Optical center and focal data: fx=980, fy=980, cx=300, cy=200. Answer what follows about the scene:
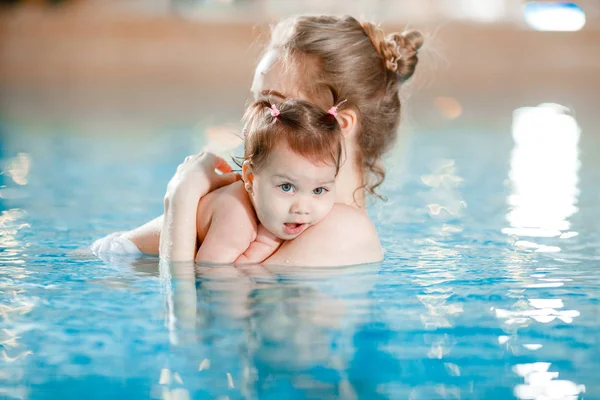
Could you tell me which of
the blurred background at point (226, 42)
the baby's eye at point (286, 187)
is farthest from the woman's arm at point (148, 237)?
the blurred background at point (226, 42)

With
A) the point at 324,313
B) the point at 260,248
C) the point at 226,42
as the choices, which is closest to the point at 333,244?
the point at 260,248

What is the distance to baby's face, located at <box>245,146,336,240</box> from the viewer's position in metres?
2.16

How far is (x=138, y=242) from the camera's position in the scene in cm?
261

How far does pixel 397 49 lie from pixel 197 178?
64 centimetres

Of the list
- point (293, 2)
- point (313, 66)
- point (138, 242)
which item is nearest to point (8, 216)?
point (138, 242)

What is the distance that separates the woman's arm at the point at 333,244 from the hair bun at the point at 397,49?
0.44 m

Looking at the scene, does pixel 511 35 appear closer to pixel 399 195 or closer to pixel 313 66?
pixel 399 195

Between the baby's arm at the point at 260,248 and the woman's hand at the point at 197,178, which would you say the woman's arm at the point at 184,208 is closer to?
the woman's hand at the point at 197,178

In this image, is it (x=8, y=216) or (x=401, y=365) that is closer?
(x=401, y=365)

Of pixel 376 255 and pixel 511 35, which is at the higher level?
pixel 511 35

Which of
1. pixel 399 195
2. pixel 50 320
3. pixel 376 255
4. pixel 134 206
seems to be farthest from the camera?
pixel 399 195

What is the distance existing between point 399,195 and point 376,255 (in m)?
1.36

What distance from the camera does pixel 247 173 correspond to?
7.48 feet

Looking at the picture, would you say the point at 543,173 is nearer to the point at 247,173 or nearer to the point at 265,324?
the point at 247,173
